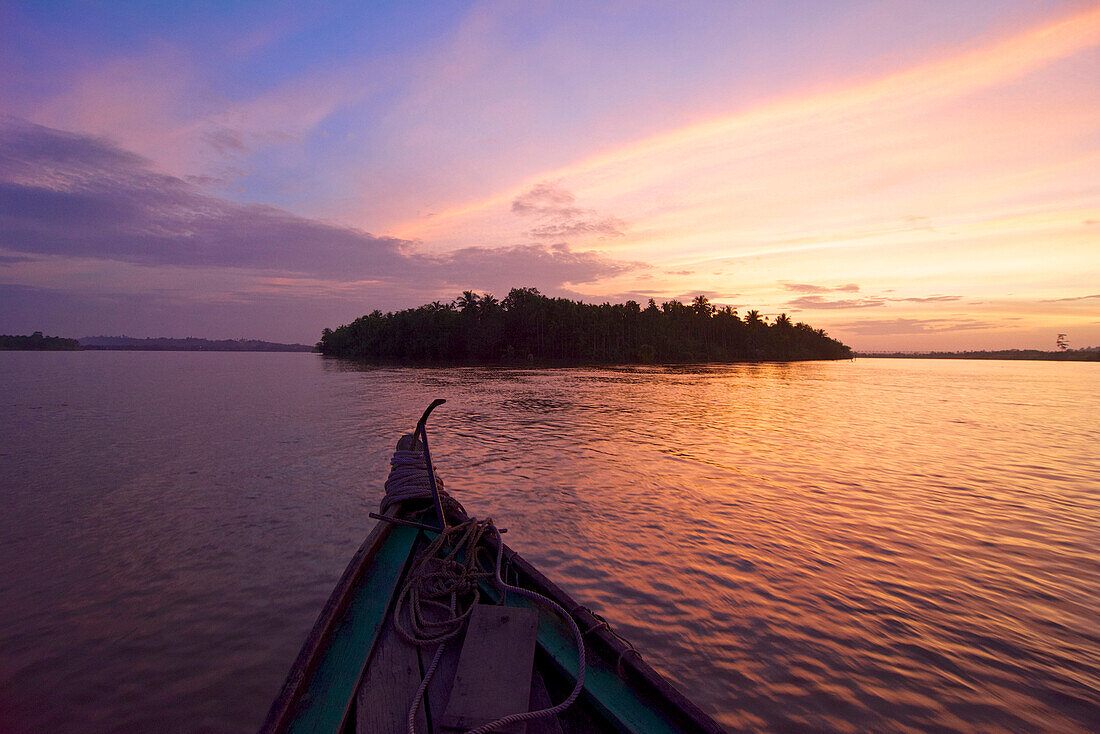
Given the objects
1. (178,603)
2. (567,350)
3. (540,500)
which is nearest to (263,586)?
(178,603)

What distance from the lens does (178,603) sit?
16.6 ft

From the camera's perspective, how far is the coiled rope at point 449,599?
239 centimetres

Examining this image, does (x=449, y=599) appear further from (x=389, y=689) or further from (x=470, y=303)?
(x=470, y=303)

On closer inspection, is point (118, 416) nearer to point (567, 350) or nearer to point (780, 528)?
point (780, 528)

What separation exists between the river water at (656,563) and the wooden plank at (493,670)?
1884 mm

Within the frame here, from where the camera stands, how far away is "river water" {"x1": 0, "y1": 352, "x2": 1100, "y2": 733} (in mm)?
3734

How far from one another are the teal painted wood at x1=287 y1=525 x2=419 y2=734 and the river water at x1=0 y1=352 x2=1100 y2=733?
1.17m

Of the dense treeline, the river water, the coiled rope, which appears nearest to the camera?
the coiled rope

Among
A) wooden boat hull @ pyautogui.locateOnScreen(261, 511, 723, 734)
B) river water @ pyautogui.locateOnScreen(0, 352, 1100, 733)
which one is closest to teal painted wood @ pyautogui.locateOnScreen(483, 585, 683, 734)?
wooden boat hull @ pyautogui.locateOnScreen(261, 511, 723, 734)

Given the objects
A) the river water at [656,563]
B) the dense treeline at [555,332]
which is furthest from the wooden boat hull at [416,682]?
the dense treeline at [555,332]

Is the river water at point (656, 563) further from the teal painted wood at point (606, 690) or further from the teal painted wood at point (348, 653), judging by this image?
the teal painted wood at point (606, 690)

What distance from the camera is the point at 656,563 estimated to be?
19.4 ft

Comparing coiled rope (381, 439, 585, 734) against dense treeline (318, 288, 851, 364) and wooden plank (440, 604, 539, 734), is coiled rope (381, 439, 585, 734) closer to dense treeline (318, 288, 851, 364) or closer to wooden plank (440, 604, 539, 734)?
wooden plank (440, 604, 539, 734)

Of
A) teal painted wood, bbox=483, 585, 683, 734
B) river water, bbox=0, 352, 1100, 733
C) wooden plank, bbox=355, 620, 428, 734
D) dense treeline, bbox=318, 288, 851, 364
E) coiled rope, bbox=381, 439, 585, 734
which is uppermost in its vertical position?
dense treeline, bbox=318, 288, 851, 364
